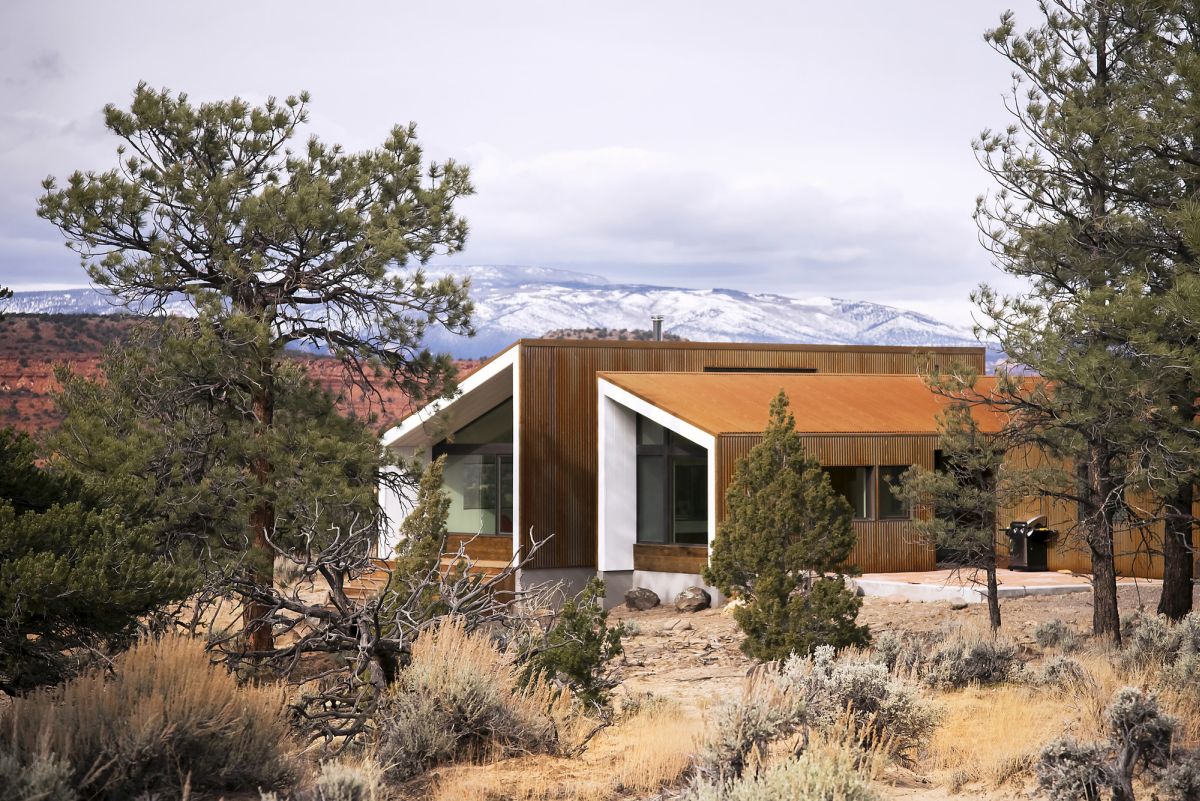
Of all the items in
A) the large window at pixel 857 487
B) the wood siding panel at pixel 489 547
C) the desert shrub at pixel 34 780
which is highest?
the large window at pixel 857 487

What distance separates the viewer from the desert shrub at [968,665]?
37.9 ft

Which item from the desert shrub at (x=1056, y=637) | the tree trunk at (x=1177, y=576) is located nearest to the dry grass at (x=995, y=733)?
the desert shrub at (x=1056, y=637)

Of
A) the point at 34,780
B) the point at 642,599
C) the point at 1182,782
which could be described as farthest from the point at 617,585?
the point at 34,780

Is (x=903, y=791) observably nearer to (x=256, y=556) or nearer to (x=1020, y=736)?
(x=1020, y=736)

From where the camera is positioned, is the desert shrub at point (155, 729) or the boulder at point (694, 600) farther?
the boulder at point (694, 600)

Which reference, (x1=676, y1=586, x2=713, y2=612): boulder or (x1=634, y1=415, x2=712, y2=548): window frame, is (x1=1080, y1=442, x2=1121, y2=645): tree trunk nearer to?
(x1=676, y1=586, x2=713, y2=612): boulder

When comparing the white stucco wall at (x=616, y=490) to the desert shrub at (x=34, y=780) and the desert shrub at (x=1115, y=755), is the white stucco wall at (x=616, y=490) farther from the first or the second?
the desert shrub at (x=34, y=780)

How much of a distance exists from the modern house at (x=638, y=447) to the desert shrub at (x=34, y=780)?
15.7 metres

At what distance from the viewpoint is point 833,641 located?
1327cm

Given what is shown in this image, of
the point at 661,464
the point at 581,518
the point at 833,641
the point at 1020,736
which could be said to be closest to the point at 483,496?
the point at 581,518

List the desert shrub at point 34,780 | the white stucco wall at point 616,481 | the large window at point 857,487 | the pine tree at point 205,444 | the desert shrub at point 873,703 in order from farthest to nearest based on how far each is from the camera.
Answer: the white stucco wall at point 616,481 → the large window at point 857,487 → the pine tree at point 205,444 → the desert shrub at point 873,703 → the desert shrub at point 34,780

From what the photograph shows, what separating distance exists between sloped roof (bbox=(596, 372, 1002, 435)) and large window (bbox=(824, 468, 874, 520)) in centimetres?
73

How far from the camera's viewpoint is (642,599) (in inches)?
891

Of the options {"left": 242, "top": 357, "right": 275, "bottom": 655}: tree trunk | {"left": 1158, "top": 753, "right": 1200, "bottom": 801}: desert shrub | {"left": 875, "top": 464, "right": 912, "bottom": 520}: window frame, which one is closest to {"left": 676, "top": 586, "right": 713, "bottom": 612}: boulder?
{"left": 875, "top": 464, "right": 912, "bottom": 520}: window frame
